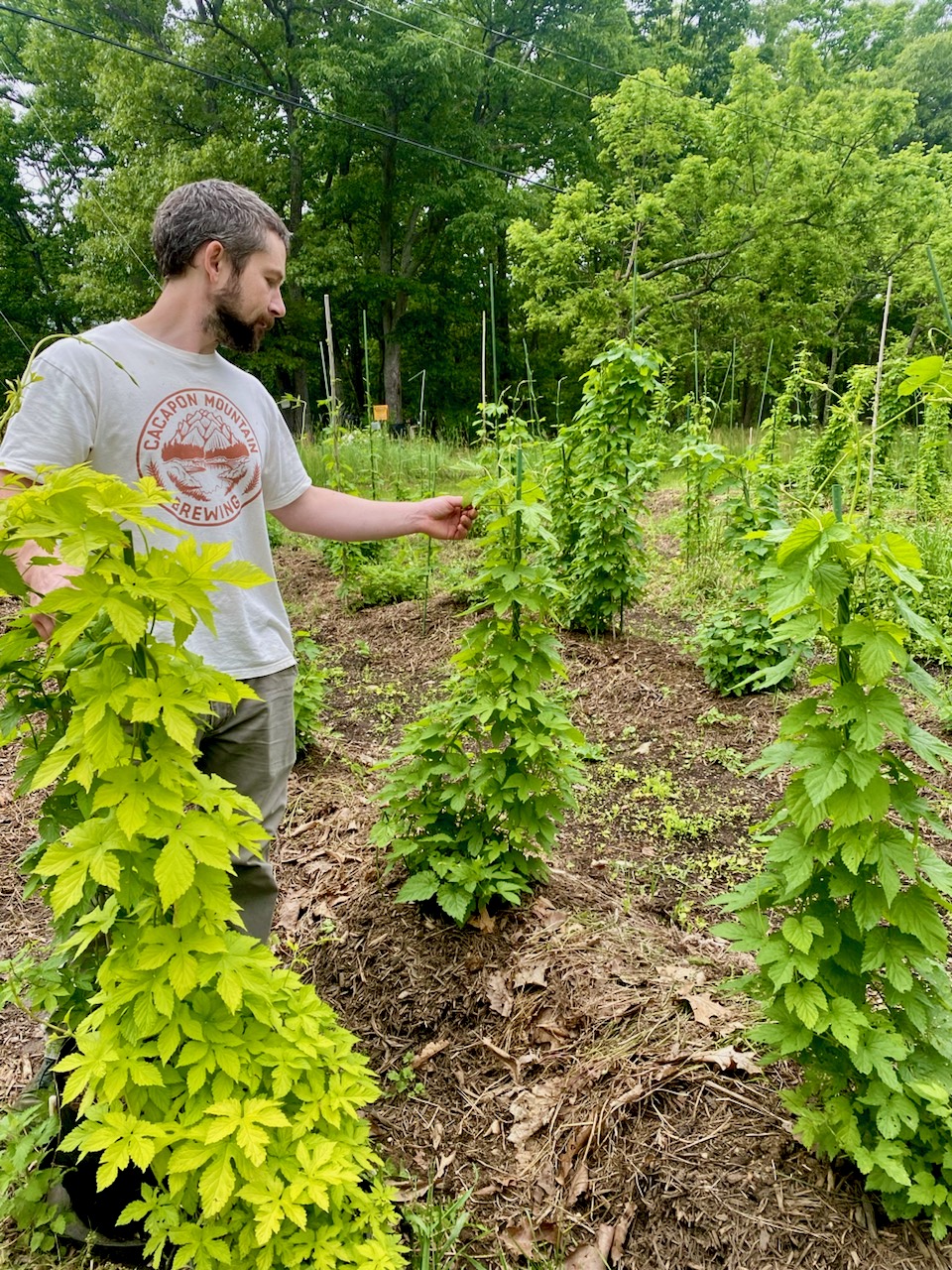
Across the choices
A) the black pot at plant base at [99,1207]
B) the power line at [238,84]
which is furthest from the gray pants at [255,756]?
the power line at [238,84]

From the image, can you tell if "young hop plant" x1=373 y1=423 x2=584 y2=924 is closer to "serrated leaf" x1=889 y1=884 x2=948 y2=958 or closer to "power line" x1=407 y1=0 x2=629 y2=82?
"serrated leaf" x1=889 y1=884 x2=948 y2=958

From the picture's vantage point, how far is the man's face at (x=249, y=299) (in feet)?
6.01

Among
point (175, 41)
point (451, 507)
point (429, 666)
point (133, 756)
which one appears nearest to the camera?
point (133, 756)

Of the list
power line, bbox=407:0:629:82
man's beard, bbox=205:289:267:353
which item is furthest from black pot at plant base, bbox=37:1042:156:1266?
power line, bbox=407:0:629:82

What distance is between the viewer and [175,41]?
17.9 metres

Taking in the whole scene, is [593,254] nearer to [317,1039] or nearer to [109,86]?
[109,86]

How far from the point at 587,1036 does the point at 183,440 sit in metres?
1.96

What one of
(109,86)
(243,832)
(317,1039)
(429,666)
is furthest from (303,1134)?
(109,86)

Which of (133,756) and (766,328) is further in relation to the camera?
(766,328)

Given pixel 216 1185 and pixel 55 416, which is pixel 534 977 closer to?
pixel 216 1185

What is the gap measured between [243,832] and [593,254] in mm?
18554

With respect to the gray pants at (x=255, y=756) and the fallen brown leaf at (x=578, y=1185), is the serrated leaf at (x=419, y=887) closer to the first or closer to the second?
the gray pants at (x=255, y=756)

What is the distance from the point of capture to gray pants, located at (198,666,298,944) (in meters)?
2.00

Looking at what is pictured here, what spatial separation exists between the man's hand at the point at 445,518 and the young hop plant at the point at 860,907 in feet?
3.42
